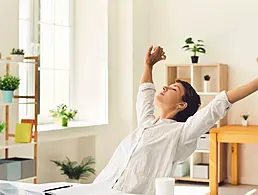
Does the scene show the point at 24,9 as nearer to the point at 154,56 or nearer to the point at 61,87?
the point at 61,87

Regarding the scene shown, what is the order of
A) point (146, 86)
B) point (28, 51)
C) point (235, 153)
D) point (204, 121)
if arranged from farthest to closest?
point (235, 153) → point (28, 51) → point (146, 86) → point (204, 121)

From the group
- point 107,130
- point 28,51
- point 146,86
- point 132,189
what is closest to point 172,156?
point 132,189

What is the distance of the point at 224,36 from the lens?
5.84 metres

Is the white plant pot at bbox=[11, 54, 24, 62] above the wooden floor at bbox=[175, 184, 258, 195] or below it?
above

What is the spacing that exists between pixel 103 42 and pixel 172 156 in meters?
3.81

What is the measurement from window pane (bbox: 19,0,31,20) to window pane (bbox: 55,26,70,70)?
539mm

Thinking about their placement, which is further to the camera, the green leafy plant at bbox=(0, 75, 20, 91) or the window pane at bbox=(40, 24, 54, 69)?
the window pane at bbox=(40, 24, 54, 69)

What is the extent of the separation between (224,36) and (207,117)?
4.05m

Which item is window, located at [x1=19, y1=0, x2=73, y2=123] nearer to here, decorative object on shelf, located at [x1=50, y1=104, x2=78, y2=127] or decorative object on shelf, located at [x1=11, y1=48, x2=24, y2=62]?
decorative object on shelf, located at [x1=50, y1=104, x2=78, y2=127]

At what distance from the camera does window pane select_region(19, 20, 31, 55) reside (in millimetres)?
4910

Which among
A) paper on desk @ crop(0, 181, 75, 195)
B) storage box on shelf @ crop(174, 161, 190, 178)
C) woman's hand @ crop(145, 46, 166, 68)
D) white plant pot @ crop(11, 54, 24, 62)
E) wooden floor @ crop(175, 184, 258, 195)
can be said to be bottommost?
wooden floor @ crop(175, 184, 258, 195)

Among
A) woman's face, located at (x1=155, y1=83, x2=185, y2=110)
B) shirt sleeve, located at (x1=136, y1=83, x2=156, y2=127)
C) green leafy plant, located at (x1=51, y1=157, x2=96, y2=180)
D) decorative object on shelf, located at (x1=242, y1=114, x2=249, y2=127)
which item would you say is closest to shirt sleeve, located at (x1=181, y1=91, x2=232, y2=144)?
woman's face, located at (x1=155, y1=83, x2=185, y2=110)

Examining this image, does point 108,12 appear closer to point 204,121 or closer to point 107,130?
point 107,130

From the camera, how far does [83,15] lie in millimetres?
5797
